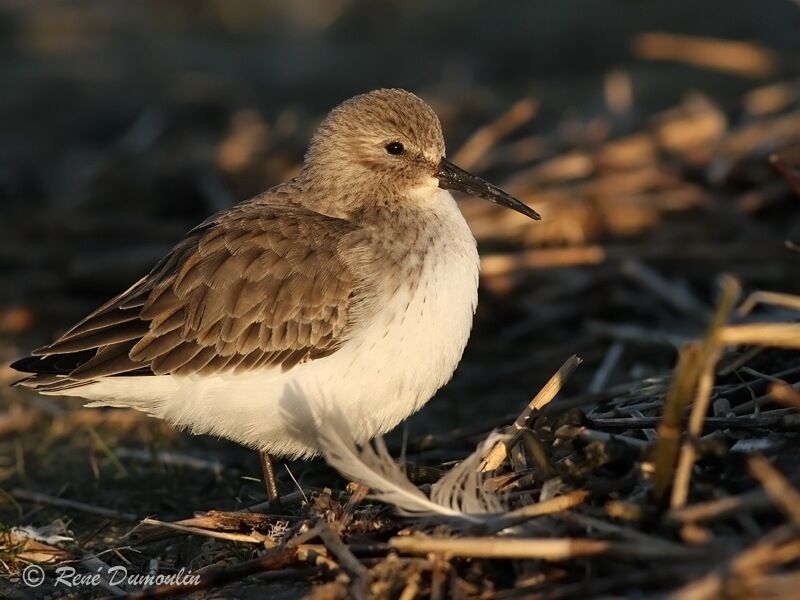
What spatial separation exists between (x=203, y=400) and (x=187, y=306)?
1.53 ft

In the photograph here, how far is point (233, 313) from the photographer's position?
18.2 feet

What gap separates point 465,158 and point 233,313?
162 inches

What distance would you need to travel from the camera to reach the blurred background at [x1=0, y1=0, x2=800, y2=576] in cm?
749

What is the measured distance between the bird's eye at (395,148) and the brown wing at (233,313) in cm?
58

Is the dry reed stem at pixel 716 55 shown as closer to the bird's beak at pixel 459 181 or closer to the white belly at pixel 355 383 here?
the bird's beak at pixel 459 181

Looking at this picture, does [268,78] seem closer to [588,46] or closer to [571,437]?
[588,46]

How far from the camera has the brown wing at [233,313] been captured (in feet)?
17.9

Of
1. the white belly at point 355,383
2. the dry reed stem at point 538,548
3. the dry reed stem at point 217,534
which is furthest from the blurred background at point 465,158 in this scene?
the dry reed stem at point 538,548

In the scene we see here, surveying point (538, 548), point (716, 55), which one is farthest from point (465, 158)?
point (538, 548)

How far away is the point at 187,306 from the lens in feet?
18.3

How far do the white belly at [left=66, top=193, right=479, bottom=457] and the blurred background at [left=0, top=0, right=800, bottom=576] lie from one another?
0.69 metres

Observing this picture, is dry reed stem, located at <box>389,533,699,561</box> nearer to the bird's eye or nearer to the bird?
the bird

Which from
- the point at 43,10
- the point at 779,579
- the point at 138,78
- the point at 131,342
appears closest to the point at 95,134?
the point at 138,78

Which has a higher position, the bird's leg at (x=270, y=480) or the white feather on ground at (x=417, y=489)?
the white feather on ground at (x=417, y=489)
